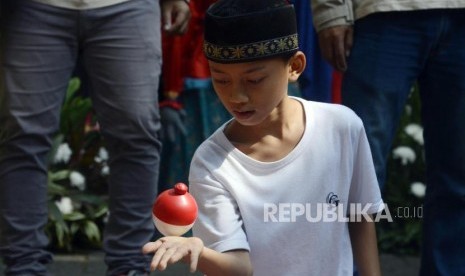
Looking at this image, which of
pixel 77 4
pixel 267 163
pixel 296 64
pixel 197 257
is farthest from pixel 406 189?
pixel 197 257

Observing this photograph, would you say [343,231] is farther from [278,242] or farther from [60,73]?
[60,73]

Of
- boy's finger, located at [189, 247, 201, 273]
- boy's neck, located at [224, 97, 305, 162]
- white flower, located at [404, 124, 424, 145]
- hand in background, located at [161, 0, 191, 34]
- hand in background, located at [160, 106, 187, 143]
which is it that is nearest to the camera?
boy's finger, located at [189, 247, 201, 273]

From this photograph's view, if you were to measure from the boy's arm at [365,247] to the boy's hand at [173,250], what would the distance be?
74cm

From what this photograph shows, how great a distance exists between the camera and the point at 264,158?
3.11 metres

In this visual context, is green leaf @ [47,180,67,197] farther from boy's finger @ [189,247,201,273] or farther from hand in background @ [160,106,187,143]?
boy's finger @ [189,247,201,273]

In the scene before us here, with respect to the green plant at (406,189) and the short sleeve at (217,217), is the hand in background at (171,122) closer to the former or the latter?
the green plant at (406,189)

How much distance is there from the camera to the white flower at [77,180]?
5.81m

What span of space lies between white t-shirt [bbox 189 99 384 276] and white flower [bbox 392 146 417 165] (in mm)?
2903

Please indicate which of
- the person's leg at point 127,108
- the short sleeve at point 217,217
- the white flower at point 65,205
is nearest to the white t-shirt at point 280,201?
the short sleeve at point 217,217

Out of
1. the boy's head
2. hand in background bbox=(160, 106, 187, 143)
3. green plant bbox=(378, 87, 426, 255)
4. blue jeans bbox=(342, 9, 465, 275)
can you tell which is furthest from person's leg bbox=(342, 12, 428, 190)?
green plant bbox=(378, 87, 426, 255)

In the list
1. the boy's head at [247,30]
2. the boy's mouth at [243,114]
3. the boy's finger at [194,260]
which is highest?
the boy's head at [247,30]

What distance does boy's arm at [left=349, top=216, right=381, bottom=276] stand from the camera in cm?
329

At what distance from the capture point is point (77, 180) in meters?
5.81

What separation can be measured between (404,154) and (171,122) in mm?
1308
